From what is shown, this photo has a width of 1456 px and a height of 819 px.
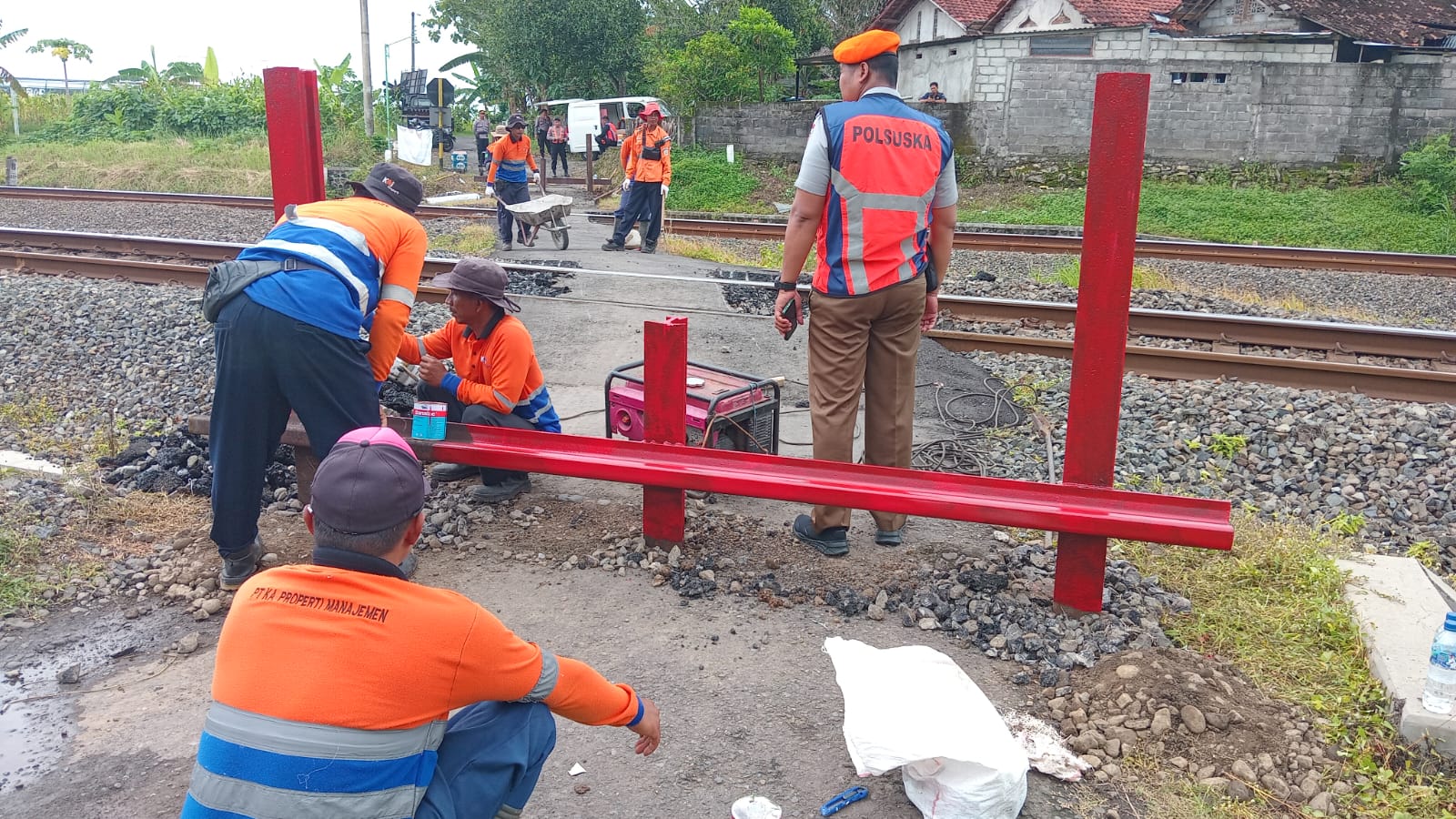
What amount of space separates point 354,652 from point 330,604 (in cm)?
11

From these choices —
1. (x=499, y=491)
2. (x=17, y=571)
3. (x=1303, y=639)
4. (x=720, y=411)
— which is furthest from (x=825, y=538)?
(x=17, y=571)

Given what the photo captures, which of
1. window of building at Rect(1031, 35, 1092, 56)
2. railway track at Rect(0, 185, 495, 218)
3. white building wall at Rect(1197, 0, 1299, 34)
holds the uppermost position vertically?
white building wall at Rect(1197, 0, 1299, 34)

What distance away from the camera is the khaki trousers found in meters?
4.45

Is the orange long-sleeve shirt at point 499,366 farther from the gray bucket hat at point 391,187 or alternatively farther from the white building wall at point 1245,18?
the white building wall at point 1245,18

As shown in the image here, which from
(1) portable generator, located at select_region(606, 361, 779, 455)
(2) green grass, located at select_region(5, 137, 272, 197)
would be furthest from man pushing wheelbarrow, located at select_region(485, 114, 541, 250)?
(2) green grass, located at select_region(5, 137, 272, 197)

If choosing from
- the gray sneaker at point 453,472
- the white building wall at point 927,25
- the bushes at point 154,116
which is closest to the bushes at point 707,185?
the white building wall at point 927,25

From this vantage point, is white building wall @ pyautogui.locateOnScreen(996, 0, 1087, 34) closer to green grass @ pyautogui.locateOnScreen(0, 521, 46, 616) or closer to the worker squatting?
green grass @ pyautogui.locateOnScreen(0, 521, 46, 616)

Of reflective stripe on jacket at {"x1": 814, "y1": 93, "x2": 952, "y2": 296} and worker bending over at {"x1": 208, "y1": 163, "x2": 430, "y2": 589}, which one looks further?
reflective stripe on jacket at {"x1": 814, "y1": 93, "x2": 952, "y2": 296}

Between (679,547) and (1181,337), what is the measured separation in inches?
230

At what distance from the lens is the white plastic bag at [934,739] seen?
289 cm

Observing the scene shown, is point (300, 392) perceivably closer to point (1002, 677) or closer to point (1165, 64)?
point (1002, 677)

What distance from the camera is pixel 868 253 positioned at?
4.34 m

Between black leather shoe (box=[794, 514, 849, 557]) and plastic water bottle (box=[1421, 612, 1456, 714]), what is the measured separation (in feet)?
7.03

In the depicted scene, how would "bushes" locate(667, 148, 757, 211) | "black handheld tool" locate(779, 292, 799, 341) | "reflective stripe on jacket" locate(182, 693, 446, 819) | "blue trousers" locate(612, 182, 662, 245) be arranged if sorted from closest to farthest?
"reflective stripe on jacket" locate(182, 693, 446, 819) → "black handheld tool" locate(779, 292, 799, 341) → "blue trousers" locate(612, 182, 662, 245) → "bushes" locate(667, 148, 757, 211)
